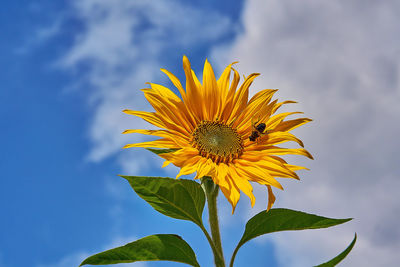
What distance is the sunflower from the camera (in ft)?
8.93

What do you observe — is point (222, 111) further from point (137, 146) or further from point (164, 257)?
point (164, 257)

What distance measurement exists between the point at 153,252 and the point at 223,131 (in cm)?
115

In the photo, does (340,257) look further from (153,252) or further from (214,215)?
(153,252)

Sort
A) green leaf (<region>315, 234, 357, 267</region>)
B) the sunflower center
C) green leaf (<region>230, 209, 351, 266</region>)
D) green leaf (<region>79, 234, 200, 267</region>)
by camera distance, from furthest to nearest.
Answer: the sunflower center → green leaf (<region>230, 209, 351, 266</region>) → green leaf (<region>79, 234, 200, 267</region>) → green leaf (<region>315, 234, 357, 267</region>)

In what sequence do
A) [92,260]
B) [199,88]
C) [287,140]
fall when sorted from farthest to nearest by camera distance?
[199,88] → [287,140] → [92,260]

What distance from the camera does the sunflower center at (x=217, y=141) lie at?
10.1ft

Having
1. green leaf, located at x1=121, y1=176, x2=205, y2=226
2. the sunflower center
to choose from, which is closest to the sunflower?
the sunflower center

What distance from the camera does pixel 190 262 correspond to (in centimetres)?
272

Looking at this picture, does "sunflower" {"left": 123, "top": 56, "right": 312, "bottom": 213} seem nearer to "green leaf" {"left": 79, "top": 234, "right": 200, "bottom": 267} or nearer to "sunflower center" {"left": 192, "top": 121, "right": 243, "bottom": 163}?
"sunflower center" {"left": 192, "top": 121, "right": 243, "bottom": 163}

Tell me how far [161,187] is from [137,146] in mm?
300

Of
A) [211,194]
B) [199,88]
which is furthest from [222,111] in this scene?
[211,194]

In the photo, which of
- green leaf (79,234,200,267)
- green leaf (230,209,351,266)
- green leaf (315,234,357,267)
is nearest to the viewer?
green leaf (315,234,357,267)

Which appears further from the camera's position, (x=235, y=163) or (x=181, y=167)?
(x=235, y=163)

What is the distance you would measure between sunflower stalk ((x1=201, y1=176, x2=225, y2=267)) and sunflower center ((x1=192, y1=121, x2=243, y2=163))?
1.08 feet
